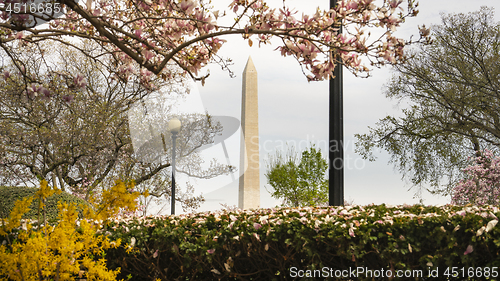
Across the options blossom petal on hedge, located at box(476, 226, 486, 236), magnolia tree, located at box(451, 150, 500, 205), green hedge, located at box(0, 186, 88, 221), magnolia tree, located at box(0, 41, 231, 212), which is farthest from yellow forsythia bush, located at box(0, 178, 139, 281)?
magnolia tree, located at box(451, 150, 500, 205)

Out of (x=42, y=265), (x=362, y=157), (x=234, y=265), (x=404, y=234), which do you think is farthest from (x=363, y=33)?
(x=362, y=157)

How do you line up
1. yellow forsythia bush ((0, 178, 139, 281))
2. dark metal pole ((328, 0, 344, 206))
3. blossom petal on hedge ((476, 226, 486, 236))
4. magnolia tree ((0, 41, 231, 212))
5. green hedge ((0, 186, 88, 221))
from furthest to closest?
magnolia tree ((0, 41, 231, 212)), green hedge ((0, 186, 88, 221)), dark metal pole ((328, 0, 344, 206)), blossom petal on hedge ((476, 226, 486, 236)), yellow forsythia bush ((0, 178, 139, 281))

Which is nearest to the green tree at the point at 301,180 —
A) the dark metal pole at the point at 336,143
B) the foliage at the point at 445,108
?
the foliage at the point at 445,108

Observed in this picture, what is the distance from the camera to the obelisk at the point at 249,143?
905 centimetres

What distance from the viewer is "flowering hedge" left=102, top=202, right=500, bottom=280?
2498 mm

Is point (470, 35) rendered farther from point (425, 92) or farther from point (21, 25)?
point (21, 25)

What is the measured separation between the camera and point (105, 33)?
94.5 inches

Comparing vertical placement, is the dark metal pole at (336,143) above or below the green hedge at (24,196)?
above

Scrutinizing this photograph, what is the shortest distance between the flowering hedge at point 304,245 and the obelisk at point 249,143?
20.6ft

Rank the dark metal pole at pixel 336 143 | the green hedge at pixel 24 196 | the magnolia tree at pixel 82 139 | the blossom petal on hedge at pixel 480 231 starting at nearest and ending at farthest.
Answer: the blossom petal on hedge at pixel 480 231 < the dark metal pole at pixel 336 143 < the green hedge at pixel 24 196 < the magnolia tree at pixel 82 139

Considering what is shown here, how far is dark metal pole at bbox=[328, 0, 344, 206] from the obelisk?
554 cm

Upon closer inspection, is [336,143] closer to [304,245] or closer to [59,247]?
[304,245]

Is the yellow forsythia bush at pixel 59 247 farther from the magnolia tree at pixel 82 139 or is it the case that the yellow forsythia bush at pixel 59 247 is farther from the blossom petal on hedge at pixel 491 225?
the magnolia tree at pixel 82 139

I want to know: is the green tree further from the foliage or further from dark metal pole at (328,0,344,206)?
dark metal pole at (328,0,344,206)
